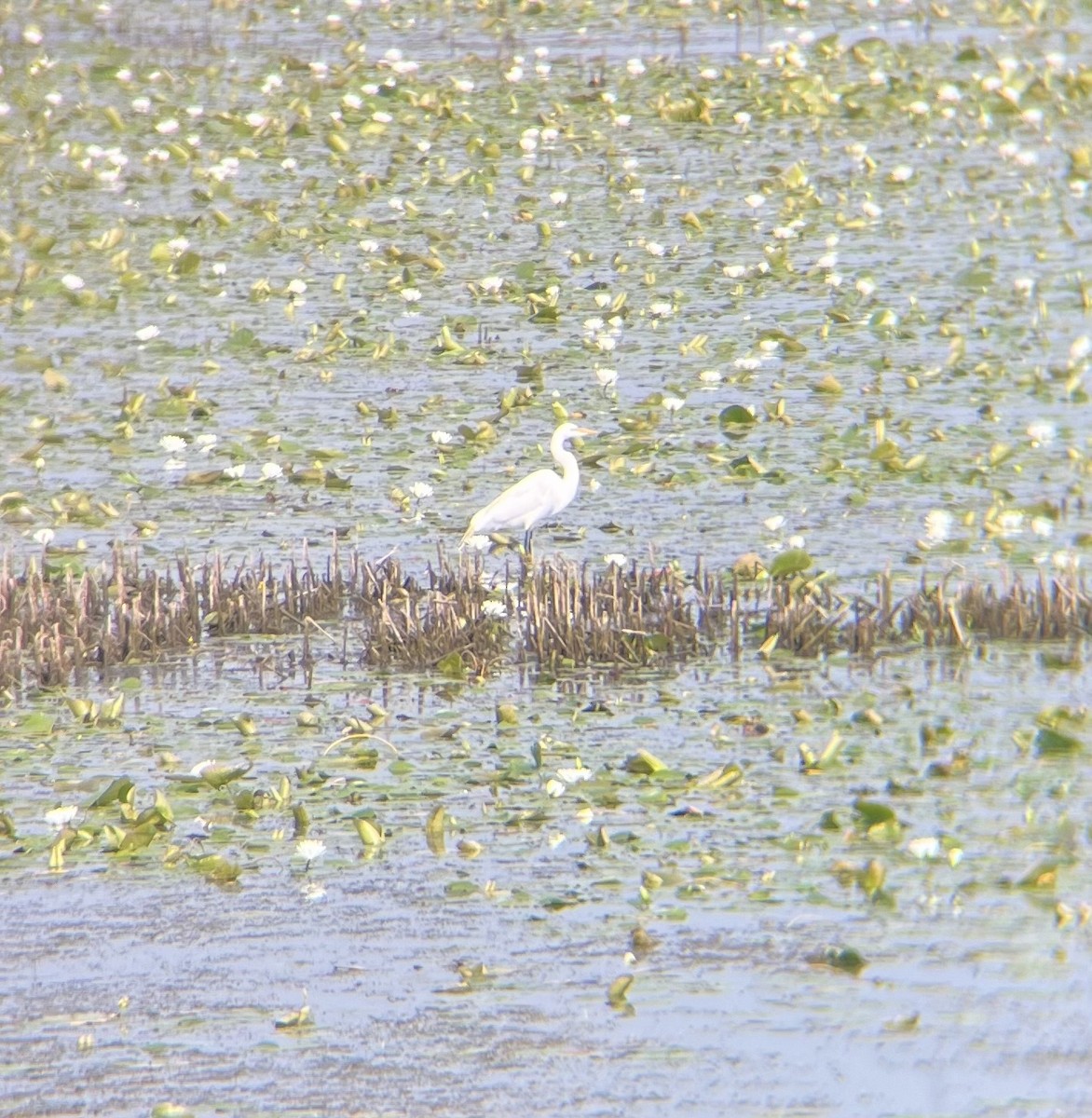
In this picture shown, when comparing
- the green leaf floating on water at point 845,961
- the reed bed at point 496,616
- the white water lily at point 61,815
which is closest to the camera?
the green leaf floating on water at point 845,961

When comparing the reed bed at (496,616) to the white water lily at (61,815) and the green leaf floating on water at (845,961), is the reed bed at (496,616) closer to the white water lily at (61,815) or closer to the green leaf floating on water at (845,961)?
the white water lily at (61,815)

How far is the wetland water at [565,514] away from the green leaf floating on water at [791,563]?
47 cm

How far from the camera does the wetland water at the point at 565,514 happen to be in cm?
582

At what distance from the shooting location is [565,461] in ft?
35.2

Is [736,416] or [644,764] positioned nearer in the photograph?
[644,764]

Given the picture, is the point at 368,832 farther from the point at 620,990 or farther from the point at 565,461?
the point at 565,461

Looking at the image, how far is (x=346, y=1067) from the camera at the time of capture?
5.57 metres

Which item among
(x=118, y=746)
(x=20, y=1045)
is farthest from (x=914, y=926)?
(x=118, y=746)

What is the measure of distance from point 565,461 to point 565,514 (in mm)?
557

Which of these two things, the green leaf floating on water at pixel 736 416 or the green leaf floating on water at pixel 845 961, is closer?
the green leaf floating on water at pixel 845 961

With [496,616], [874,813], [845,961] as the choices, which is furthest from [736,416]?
[845,961]

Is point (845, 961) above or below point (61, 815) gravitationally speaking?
below

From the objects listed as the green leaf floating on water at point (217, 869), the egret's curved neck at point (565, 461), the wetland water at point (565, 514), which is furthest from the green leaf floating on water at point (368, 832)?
the egret's curved neck at point (565, 461)

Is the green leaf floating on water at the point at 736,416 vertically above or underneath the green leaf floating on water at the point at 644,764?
above
